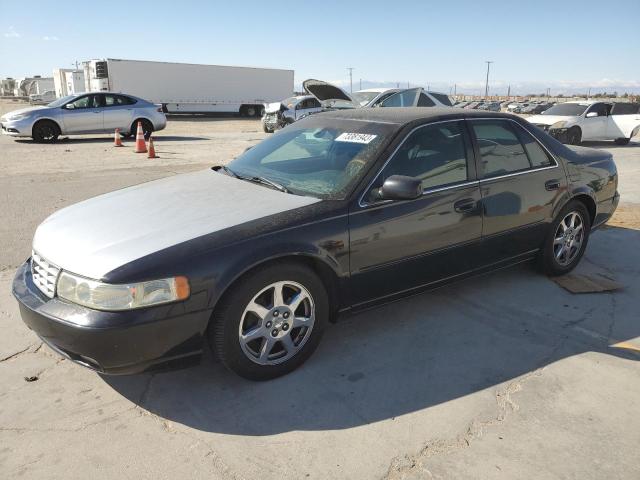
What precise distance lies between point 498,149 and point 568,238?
4.13ft

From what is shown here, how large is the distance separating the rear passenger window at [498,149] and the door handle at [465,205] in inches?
10.7

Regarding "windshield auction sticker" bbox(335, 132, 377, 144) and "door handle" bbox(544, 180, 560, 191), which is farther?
"door handle" bbox(544, 180, 560, 191)

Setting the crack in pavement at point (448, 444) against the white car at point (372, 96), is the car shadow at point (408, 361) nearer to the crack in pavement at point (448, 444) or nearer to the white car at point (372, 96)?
the crack in pavement at point (448, 444)

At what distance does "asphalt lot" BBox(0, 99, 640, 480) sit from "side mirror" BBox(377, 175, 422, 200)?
1.05m

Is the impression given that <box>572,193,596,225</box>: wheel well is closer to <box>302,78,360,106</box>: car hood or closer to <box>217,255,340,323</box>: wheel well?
<box>217,255,340,323</box>: wheel well

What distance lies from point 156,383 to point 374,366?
52.7 inches

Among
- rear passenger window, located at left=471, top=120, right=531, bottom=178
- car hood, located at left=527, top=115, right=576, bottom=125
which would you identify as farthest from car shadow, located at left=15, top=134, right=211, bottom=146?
rear passenger window, located at left=471, top=120, right=531, bottom=178

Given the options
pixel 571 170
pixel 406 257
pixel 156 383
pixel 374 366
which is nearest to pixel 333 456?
pixel 374 366

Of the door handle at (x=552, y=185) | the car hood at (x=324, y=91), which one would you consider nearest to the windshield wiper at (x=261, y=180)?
the door handle at (x=552, y=185)

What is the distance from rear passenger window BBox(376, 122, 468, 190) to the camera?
3.53 m

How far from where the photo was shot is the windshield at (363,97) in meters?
15.0

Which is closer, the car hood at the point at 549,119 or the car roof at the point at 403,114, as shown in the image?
the car roof at the point at 403,114

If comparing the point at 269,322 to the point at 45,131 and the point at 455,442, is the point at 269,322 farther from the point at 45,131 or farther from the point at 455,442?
the point at 45,131

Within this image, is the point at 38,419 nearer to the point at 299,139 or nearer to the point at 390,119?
the point at 299,139
